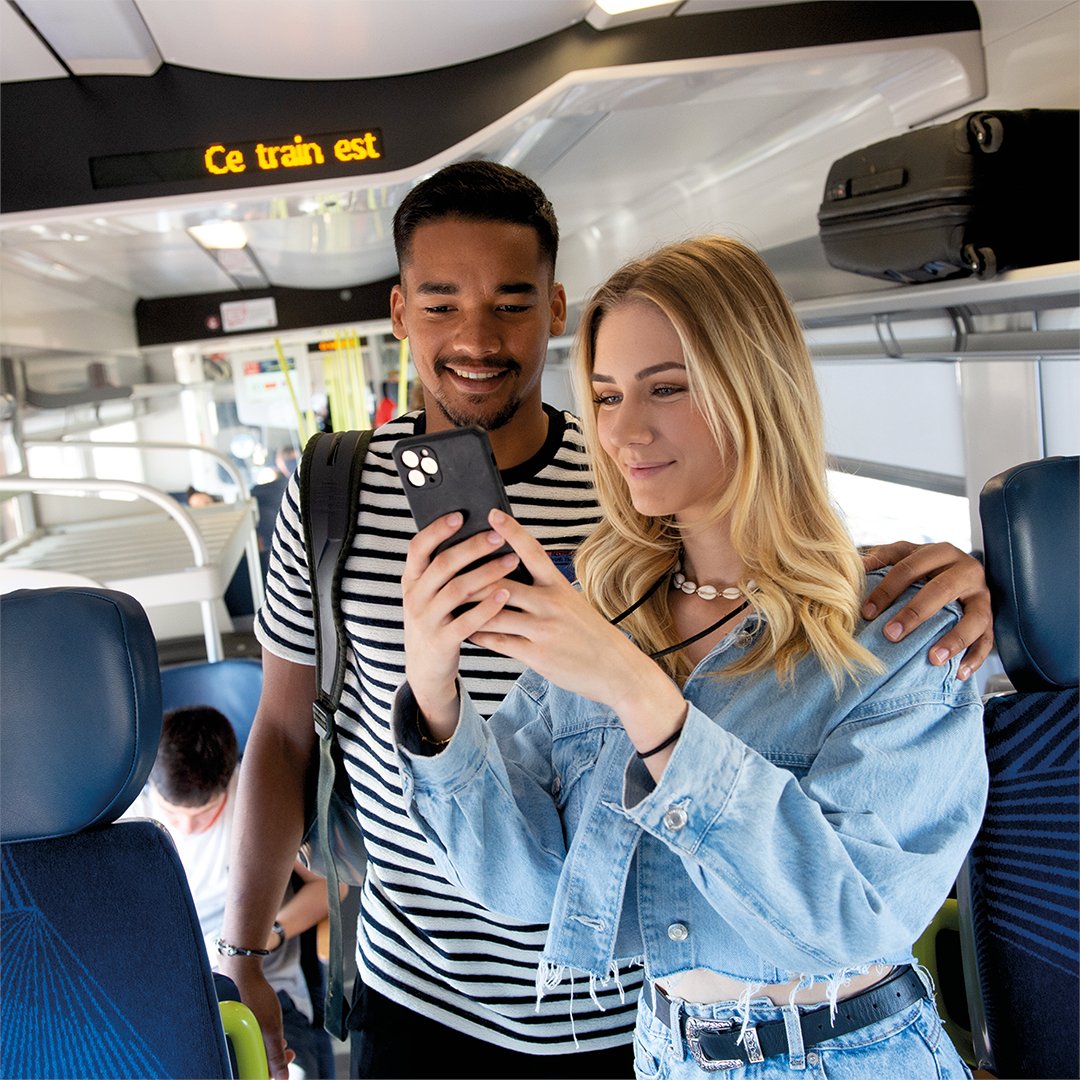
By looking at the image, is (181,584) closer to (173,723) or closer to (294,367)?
(173,723)

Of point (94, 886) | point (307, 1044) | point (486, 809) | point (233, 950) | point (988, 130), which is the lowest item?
point (307, 1044)

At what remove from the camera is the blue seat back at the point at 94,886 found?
160 centimetres

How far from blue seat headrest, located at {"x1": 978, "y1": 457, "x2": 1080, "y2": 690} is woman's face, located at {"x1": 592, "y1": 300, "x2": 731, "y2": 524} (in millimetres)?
453

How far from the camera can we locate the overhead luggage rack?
131 inches

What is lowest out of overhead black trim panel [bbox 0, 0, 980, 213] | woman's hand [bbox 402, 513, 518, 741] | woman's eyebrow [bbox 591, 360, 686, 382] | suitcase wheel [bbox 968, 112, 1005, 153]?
woman's hand [bbox 402, 513, 518, 741]

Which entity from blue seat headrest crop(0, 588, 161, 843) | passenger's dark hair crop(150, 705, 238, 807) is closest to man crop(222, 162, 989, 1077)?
blue seat headrest crop(0, 588, 161, 843)

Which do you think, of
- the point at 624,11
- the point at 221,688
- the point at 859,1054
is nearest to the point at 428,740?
the point at 859,1054

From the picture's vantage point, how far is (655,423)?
133 cm

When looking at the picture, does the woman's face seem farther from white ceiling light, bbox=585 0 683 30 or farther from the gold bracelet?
white ceiling light, bbox=585 0 683 30

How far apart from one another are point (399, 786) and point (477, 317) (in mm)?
825

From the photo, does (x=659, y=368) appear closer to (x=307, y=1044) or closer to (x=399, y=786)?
(x=399, y=786)

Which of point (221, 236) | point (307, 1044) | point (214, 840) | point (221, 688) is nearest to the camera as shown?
point (307, 1044)

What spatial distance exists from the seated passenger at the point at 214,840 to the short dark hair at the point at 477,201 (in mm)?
2028

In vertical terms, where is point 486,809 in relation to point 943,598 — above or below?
below
